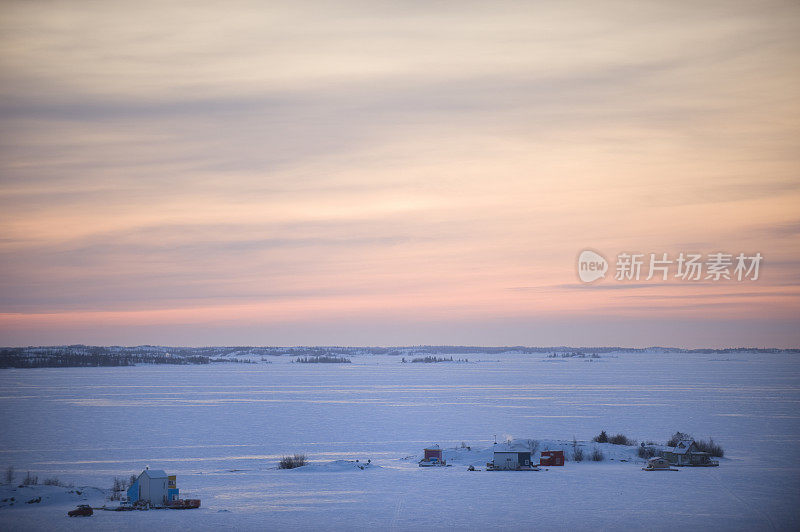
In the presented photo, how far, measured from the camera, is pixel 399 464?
3566cm

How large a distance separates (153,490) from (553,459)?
1770 centimetres

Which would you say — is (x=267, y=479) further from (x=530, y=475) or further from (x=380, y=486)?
(x=530, y=475)

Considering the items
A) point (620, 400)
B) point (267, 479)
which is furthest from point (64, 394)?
point (267, 479)

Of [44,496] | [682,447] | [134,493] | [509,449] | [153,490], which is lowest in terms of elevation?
[44,496]

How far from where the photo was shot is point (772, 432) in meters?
48.9

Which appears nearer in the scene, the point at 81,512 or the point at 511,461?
the point at 81,512

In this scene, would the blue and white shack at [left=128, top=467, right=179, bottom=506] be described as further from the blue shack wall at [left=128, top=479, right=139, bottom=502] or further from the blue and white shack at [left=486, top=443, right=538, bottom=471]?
the blue and white shack at [left=486, top=443, right=538, bottom=471]

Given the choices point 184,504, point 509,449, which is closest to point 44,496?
point 184,504

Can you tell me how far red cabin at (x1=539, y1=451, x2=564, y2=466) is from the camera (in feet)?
118

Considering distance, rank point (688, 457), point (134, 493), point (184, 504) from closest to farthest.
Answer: point (184, 504)
point (134, 493)
point (688, 457)

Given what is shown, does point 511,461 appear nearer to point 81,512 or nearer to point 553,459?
point 553,459

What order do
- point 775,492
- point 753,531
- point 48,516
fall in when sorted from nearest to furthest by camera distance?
point 753,531
point 48,516
point 775,492

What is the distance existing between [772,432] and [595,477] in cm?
2251

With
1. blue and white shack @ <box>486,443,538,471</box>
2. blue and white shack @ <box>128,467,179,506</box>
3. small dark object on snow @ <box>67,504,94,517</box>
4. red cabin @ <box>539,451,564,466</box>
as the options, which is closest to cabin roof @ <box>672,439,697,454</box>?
red cabin @ <box>539,451,564,466</box>
